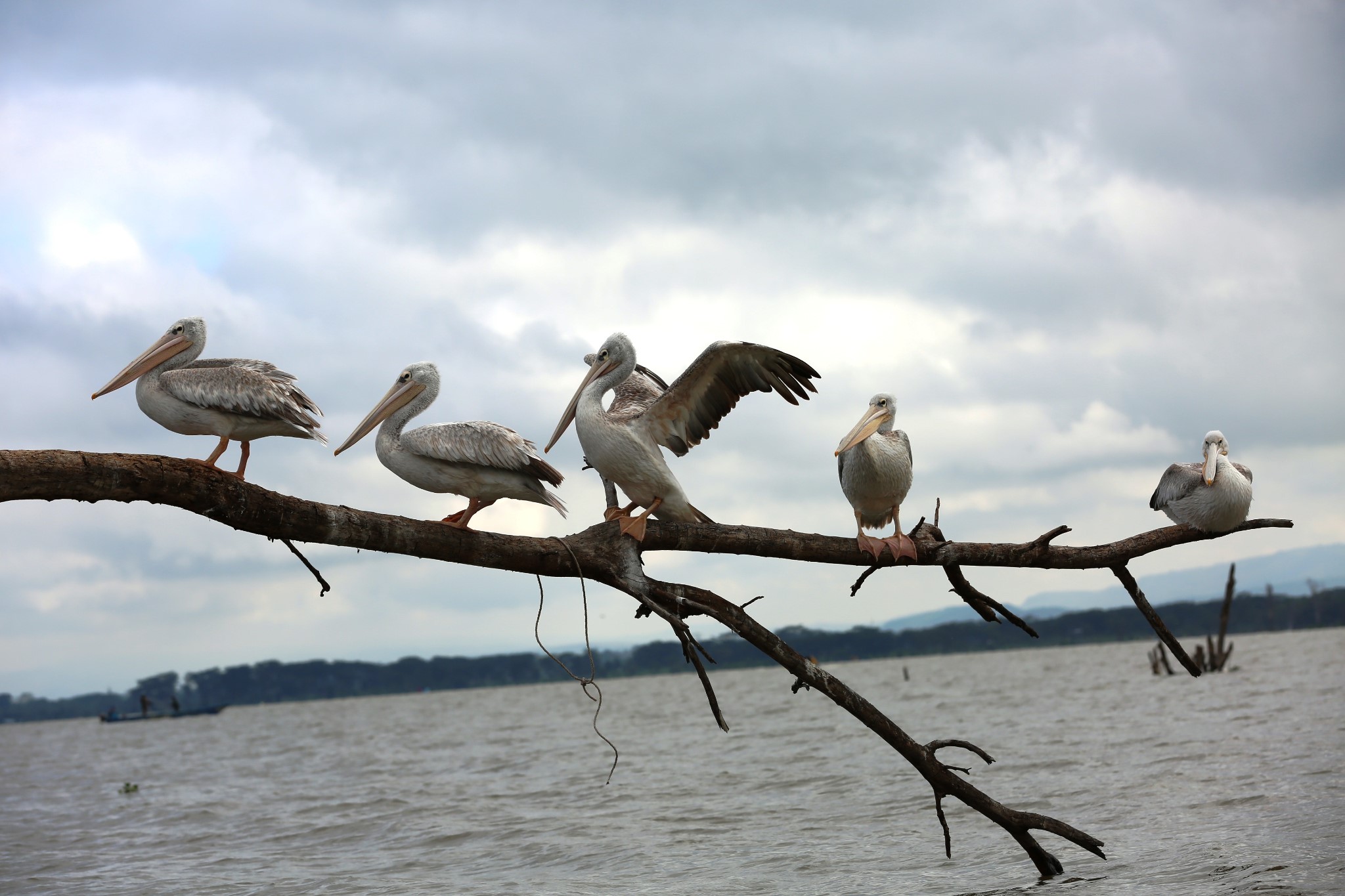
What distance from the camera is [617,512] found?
514 centimetres

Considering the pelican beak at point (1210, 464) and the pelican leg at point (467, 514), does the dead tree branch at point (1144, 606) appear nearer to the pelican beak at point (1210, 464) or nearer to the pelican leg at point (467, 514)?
the pelican beak at point (1210, 464)

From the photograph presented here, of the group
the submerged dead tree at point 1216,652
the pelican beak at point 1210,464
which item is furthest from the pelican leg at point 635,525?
the submerged dead tree at point 1216,652

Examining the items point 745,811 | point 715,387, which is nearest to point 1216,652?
point 745,811

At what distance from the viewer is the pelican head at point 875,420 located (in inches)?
261

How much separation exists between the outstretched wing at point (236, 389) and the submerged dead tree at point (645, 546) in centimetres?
93

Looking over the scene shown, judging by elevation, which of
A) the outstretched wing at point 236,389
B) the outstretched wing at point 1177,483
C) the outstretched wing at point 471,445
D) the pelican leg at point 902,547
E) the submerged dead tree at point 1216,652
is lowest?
the submerged dead tree at point 1216,652

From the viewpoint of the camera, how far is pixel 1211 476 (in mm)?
6609

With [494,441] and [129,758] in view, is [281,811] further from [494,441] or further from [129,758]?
[129,758]

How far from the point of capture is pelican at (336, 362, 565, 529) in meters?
5.20

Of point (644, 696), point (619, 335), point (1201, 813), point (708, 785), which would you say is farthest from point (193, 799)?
point (644, 696)

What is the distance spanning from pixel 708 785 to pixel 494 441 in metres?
13.3

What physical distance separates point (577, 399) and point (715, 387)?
2.68 feet

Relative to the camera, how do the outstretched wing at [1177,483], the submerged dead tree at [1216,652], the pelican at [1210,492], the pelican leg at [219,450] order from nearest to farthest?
the pelican leg at [219,450] → the pelican at [1210,492] → the outstretched wing at [1177,483] → the submerged dead tree at [1216,652]

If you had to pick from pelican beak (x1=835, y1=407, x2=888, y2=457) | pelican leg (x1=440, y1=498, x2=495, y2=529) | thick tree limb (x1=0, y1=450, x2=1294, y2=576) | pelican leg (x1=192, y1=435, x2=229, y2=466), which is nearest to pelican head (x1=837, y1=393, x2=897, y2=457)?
pelican beak (x1=835, y1=407, x2=888, y2=457)
